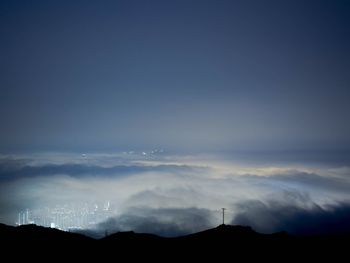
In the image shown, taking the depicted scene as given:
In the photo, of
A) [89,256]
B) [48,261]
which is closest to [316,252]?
[89,256]

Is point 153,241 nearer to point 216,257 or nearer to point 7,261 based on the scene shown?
point 216,257

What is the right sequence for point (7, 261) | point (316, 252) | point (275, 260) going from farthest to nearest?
point (316, 252)
point (275, 260)
point (7, 261)

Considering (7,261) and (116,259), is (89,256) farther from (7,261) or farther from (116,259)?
(7,261)

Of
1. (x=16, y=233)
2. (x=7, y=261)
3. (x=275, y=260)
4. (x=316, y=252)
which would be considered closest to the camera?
(x=7, y=261)

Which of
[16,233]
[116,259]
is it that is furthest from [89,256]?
[16,233]

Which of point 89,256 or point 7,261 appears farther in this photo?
point 89,256

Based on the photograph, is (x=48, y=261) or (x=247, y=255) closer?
(x=48, y=261)
